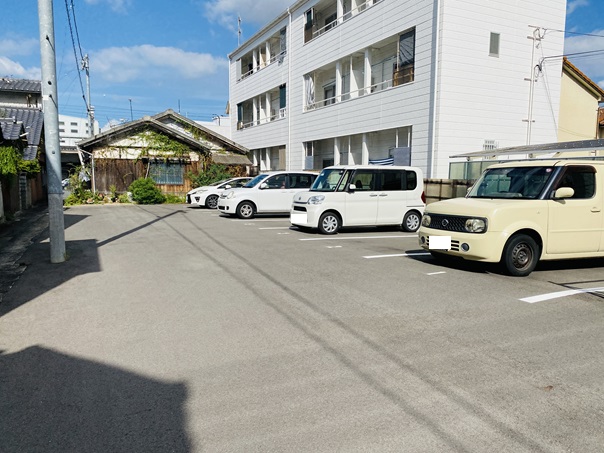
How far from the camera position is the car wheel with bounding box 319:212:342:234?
Result: 11359 mm

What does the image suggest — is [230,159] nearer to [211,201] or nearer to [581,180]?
[211,201]

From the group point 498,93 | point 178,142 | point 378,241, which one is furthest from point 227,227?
point 178,142

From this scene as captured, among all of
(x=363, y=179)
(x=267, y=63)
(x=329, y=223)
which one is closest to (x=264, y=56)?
A: (x=267, y=63)

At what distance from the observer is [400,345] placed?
3.96 m

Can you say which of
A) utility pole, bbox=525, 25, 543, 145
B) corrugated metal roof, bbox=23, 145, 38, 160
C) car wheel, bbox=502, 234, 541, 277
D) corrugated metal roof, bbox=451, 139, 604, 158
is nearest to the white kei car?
corrugated metal roof, bbox=23, 145, 38, 160

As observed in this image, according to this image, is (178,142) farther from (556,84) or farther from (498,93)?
(556,84)

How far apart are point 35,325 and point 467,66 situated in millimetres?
15282

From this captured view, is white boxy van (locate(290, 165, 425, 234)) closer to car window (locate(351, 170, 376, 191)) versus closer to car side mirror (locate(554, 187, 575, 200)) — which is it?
car window (locate(351, 170, 376, 191))

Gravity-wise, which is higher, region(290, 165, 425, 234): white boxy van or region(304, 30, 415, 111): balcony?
region(304, 30, 415, 111): balcony

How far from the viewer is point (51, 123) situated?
7.72m

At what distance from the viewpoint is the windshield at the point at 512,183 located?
7.00 metres

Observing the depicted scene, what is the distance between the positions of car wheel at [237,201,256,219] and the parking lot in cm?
806

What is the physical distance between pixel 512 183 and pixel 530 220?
3.10ft

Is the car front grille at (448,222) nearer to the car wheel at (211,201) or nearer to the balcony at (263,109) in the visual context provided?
the car wheel at (211,201)
